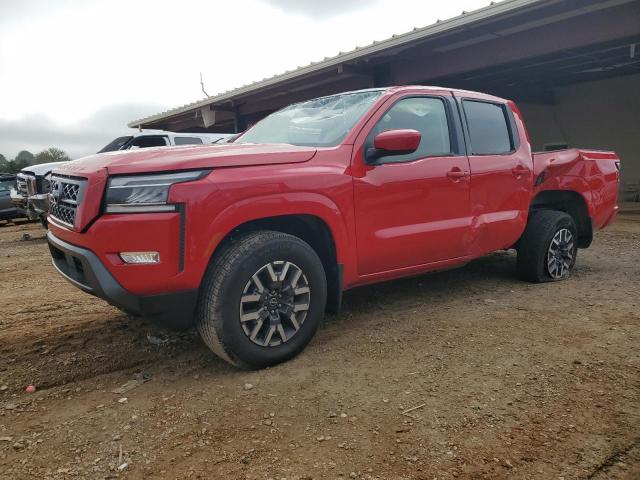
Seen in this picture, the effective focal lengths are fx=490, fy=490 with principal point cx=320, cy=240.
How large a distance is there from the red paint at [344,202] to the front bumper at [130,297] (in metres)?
0.04

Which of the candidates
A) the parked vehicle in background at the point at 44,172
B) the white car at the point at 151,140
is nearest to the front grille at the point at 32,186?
the parked vehicle in background at the point at 44,172

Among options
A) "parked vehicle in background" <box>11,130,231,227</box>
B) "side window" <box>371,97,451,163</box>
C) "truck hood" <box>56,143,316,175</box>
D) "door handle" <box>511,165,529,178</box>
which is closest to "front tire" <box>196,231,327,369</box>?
"truck hood" <box>56,143,316,175</box>

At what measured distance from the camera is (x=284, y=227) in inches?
128

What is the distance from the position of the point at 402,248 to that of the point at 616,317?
181 centimetres

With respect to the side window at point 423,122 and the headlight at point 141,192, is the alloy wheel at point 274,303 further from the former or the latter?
the side window at point 423,122

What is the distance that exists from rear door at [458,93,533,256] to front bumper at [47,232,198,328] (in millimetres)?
2491

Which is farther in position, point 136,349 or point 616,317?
point 616,317

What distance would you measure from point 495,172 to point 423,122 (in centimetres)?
85

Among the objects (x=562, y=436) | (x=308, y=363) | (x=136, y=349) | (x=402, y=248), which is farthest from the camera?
(x=402, y=248)

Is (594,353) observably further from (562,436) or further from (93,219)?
(93,219)

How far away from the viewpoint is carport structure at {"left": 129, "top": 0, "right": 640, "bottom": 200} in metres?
8.52

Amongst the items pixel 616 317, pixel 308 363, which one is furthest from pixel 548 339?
pixel 308 363

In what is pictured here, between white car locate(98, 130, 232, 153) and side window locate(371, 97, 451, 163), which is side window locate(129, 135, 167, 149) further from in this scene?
side window locate(371, 97, 451, 163)

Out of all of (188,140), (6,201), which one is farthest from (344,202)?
(6,201)
